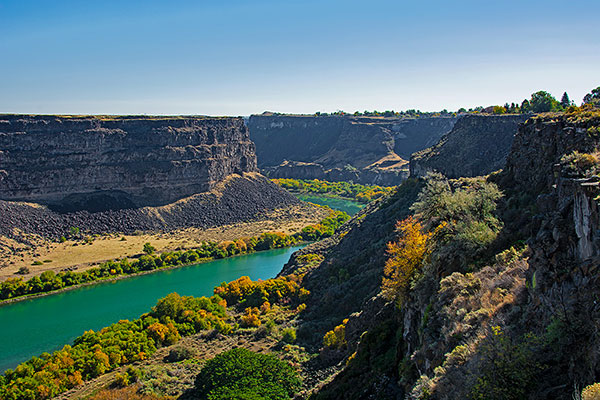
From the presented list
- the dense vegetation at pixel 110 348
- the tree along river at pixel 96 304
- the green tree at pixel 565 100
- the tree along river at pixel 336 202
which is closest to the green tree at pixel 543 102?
the green tree at pixel 565 100

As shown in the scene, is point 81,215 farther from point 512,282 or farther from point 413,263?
point 512,282

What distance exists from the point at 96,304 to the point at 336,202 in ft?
320

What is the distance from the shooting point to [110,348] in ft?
146

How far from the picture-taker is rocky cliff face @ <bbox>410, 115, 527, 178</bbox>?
221 ft

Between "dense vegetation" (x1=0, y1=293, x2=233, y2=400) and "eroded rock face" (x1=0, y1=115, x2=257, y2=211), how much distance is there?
57801 mm

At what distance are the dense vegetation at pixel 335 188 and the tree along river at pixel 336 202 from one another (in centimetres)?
359

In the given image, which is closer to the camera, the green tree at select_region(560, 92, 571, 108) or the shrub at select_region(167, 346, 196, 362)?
the shrub at select_region(167, 346, 196, 362)

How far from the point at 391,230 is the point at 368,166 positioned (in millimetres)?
133506

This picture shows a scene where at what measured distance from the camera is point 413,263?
27984 millimetres

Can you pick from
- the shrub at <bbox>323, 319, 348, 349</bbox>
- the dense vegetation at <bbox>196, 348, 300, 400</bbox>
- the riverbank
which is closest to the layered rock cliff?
the shrub at <bbox>323, 319, 348, 349</bbox>

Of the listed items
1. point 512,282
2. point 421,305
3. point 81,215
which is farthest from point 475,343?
point 81,215

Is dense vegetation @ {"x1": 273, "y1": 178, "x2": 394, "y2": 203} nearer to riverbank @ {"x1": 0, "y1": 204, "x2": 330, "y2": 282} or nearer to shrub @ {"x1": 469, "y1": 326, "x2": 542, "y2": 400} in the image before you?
riverbank @ {"x1": 0, "y1": 204, "x2": 330, "y2": 282}

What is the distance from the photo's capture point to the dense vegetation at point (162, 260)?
233ft

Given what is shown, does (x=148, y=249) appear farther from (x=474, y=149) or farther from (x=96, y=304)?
(x=474, y=149)
